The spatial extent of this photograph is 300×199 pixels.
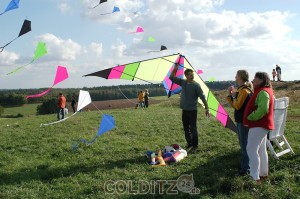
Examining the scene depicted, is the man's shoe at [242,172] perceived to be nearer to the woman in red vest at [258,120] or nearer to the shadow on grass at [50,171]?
the woman in red vest at [258,120]

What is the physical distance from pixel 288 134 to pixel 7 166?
288 inches

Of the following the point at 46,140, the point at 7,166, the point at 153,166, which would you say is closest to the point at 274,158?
the point at 153,166

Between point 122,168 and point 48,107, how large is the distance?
3522 cm

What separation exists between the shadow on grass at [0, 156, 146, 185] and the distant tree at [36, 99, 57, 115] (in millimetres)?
33150

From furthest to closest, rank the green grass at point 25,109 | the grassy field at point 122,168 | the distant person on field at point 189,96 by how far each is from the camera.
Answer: the green grass at point 25,109, the distant person on field at point 189,96, the grassy field at point 122,168

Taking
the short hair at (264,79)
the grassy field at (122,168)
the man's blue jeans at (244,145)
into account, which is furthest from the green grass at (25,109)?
the short hair at (264,79)

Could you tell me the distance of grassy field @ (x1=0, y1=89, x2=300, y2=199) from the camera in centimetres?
521

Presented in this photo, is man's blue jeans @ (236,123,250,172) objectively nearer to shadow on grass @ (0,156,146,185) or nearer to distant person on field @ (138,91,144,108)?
shadow on grass @ (0,156,146,185)

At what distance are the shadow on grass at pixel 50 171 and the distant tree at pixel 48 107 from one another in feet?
109

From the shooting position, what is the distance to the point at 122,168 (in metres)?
6.68

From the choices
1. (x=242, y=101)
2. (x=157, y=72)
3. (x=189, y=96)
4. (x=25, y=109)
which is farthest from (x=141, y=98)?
(x=242, y=101)

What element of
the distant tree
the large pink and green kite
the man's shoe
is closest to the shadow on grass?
the large pink and green kite

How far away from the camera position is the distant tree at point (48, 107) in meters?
39.1

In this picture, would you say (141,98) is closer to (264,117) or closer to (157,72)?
(157,72)
